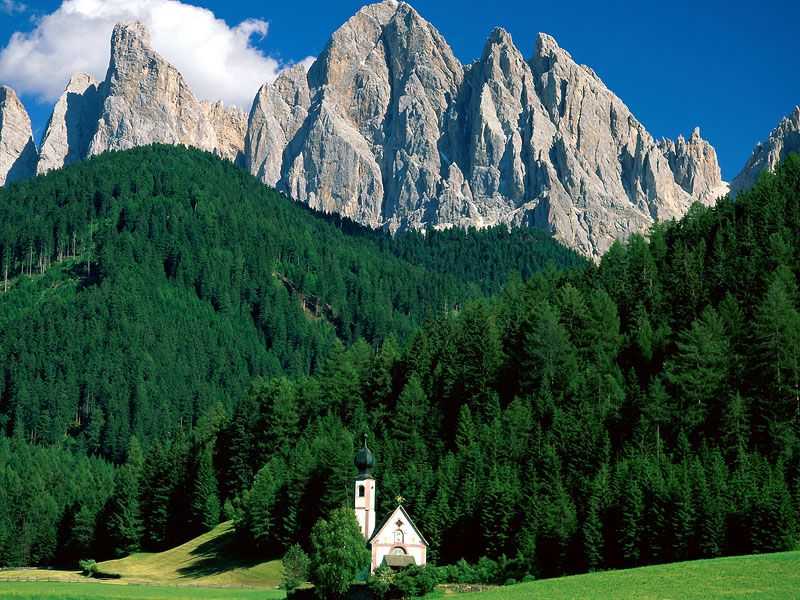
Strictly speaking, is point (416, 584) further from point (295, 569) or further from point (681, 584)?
point (681, 584)

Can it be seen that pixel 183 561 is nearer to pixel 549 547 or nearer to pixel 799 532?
pixel 549 547

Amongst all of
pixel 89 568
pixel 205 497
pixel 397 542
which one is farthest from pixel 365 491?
pixel 205 497

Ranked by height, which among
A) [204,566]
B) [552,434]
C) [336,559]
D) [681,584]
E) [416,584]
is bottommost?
[681,584]

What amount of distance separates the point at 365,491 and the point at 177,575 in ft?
65.2

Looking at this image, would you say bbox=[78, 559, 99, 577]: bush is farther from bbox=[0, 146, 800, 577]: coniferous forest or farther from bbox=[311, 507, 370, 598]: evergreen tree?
bbox=[311, 507, 370, 598]: evergreen tree

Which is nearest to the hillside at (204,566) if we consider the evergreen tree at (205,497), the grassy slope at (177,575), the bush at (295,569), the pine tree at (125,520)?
the grassy slope at (177,575)

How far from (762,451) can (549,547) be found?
18.6 metres

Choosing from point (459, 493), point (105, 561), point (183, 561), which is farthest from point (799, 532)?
point (105, 561)

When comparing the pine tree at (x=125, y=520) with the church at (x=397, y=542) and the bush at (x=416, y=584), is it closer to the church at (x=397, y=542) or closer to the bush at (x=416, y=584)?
the church at (x=397, y=542)

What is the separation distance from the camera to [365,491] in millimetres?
91000

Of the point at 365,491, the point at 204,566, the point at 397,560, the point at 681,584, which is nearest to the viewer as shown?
the point at 681,584

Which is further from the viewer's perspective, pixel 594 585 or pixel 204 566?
pixel 204 566

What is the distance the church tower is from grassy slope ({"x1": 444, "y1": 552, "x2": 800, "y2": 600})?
85.5 ft

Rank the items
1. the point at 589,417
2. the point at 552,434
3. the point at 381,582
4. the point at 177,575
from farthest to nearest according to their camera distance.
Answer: the point at 177,575 < the point at 589,417 < the point at 552,434 < the point at 381,582
